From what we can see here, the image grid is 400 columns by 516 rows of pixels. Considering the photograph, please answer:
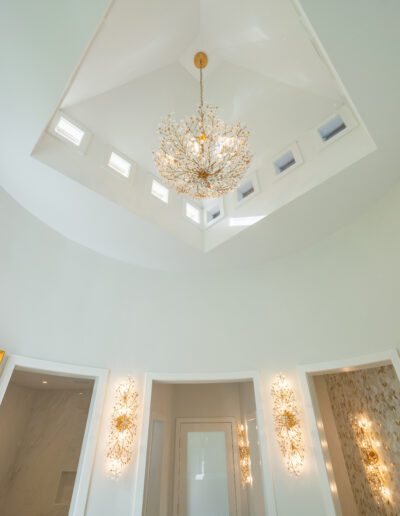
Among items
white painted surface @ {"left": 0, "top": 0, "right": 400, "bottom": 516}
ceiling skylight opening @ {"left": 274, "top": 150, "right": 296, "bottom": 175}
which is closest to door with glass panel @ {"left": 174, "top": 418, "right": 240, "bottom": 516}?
white painted surface @ {"left": 0, "top": 0, "right": 400, "bottom": 516}

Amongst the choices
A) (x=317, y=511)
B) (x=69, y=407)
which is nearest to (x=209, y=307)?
(x=317, y=511)

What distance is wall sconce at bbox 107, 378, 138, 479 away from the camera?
4723 mm

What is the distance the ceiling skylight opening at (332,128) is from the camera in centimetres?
504

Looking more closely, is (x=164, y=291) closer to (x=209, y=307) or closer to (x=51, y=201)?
(x=209, y=307)

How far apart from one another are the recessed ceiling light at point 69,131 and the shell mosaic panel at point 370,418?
738 centimetres

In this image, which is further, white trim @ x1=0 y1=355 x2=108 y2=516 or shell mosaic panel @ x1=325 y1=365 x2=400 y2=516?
shell mosaic panel @ x1=325 y1=365 x2=400 y2=516

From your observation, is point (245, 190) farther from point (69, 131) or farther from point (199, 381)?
point (199, 381)

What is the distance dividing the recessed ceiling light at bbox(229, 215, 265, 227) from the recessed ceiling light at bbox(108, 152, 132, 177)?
92.9 inches

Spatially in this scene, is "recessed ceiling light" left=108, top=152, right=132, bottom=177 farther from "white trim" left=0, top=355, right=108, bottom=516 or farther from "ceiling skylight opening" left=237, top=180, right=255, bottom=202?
"white trim" left=0, top=355, right=108, bottom=516

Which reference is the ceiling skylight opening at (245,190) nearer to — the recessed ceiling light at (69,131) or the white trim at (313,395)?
the recessed ceiling light at (69,131)

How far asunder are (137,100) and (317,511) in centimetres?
772

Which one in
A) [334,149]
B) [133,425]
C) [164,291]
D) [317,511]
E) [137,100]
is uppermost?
[137,100]

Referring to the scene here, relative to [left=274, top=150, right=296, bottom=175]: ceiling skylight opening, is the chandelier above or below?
below

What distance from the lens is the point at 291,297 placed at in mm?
5840
